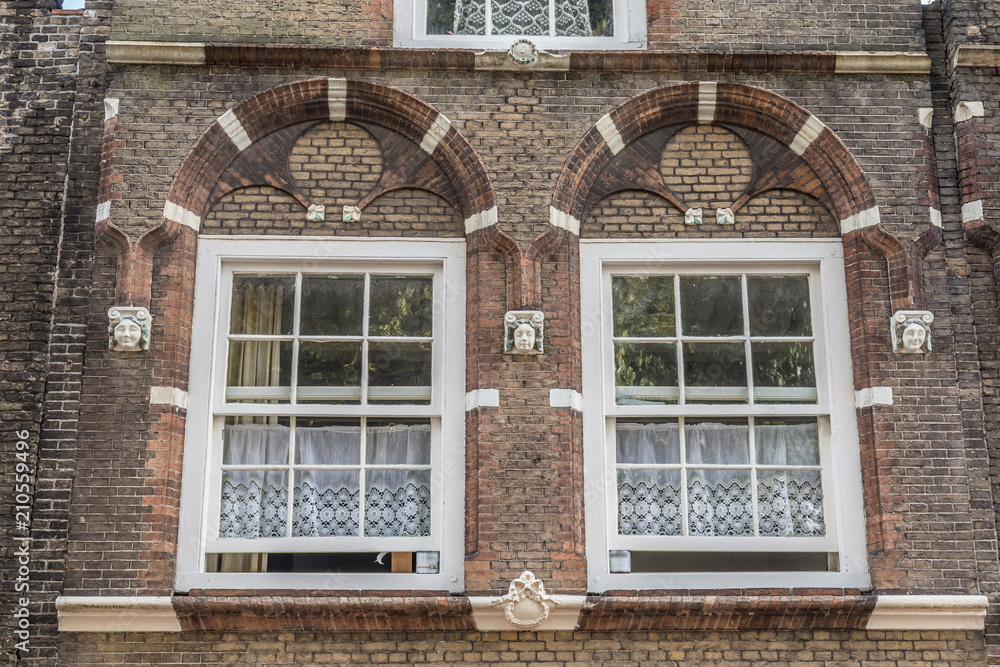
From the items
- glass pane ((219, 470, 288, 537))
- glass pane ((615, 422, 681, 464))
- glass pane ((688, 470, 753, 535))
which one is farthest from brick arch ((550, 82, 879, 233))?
glass pane ((219, 470, 288, 537))

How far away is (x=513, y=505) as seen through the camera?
801 centimetres

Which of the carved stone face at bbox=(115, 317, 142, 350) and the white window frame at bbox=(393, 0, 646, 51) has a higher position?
the white window frame at bbox=(393, 0, 646, 51)

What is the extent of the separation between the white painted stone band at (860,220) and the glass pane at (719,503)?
6.57ft

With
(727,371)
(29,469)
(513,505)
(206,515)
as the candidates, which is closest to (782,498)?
(727,371)

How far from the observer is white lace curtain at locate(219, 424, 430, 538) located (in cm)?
820

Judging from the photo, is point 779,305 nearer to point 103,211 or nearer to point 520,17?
point 520,17

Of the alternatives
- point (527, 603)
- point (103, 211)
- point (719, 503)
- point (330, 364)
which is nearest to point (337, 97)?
point (103, 211)

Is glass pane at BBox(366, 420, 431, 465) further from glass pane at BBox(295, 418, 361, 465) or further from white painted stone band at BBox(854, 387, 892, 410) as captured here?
white painted stone band at BBox(854, 387, 892, 410)

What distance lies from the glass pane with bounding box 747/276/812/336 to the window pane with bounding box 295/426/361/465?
3038mm

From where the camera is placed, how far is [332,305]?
8672 mm

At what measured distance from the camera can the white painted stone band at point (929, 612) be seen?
7.80m

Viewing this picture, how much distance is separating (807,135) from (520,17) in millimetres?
2459

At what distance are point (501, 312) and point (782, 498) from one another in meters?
2.41

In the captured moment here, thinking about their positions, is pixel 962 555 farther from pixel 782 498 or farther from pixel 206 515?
pixel 206 515
